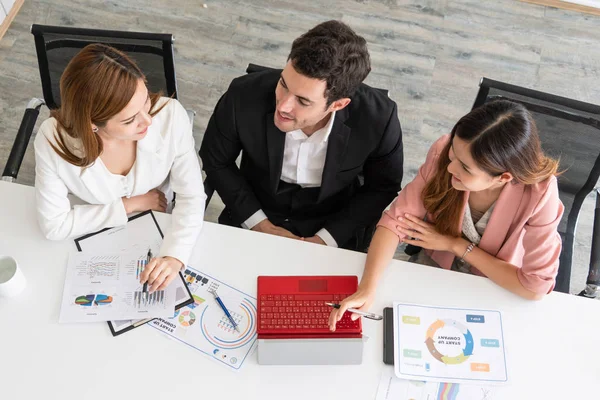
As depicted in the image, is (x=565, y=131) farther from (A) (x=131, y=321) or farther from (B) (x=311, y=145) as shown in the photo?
(A) (x=131, y=321)

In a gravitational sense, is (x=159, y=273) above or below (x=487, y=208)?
below

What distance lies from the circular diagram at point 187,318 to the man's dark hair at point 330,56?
0.70 m

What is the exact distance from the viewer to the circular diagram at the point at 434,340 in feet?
4.97

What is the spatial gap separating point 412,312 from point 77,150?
103cm

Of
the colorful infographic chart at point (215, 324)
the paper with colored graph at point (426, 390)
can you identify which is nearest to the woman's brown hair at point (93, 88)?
the colorful infographic chart at point (215, 324)

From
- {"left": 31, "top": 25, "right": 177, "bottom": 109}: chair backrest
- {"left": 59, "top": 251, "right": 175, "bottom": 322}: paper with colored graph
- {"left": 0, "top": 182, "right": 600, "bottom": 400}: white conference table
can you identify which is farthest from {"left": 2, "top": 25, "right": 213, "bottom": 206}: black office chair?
{"left": 59, "top": 251, "right": 175, "bottom": 322}: paper with colored graph

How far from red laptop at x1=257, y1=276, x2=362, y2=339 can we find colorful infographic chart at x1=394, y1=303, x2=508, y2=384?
0.45ft

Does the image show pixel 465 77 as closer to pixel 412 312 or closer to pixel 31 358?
pixel 412 312

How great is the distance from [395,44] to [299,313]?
Result: 225 cm

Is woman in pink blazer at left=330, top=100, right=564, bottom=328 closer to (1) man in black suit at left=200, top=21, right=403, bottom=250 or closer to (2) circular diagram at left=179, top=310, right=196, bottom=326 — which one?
(1) man in black suit at left=200, top=21, right=403, bottom=250

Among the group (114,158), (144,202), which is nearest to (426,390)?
(144,202)

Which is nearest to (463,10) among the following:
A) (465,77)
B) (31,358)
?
(465,77)

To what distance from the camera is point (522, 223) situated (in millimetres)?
1653

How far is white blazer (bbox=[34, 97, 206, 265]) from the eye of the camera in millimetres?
1609
